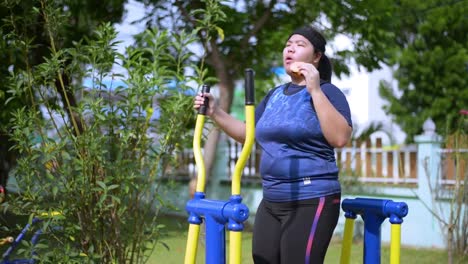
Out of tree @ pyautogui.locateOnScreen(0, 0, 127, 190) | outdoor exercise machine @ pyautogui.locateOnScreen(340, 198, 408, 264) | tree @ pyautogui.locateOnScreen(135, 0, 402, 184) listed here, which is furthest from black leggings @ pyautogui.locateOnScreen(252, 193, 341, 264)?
tree @ pyautogui.locateOnScreen(135, 0, 402, 184)

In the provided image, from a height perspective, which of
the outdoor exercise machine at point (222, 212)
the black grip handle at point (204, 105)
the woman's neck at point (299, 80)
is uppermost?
the woman's neck at point (299, 80)

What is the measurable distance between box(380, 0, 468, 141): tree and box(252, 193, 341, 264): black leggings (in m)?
12.6

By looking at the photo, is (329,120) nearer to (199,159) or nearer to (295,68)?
(295,68)

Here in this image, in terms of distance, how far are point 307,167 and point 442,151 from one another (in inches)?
248

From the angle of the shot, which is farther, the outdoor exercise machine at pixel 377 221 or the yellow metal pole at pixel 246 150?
the outdoor exercise machine at pixel 377 221

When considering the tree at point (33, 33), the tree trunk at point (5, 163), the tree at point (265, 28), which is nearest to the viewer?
the tree at point (33, 33)

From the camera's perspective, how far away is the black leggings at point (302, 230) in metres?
2.65

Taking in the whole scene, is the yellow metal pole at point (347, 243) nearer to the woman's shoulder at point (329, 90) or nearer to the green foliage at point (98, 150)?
the woman's shoulder at point (329, 90)

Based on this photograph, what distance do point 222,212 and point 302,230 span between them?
34 centimetres

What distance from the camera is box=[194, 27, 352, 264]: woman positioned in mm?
2619

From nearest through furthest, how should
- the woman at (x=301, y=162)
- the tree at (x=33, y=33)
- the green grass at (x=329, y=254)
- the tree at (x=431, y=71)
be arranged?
the woman at (x=301, y=162)
the tree at (x=33, y=33)
the green grass at (x=329, y=254)
the tree at (x=431, y=71)

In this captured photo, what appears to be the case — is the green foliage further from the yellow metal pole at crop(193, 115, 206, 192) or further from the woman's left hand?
the woman's left hand

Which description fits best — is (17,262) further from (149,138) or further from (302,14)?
(302,14)

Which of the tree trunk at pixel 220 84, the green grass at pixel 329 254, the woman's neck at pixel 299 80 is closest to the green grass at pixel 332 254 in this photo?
the green grass at pixel 329 254
